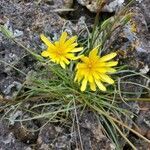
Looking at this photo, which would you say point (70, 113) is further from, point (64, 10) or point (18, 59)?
point (64, 10)

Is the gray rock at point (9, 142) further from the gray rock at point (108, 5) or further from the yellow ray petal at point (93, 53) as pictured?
the gray rock at point (108, 5)

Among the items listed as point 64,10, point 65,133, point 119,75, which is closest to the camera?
point 65,133

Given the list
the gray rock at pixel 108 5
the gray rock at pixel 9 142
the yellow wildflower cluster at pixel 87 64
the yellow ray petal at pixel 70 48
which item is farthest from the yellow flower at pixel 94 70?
the gray rock at pixel 108 5

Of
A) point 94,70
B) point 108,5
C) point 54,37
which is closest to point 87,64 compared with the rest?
point 94,70

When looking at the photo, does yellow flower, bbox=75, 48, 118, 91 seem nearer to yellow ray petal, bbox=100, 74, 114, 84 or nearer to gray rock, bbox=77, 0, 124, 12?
yellow ray petal, bbox=100, 74, 114, 84

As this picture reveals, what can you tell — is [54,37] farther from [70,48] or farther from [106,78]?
[106,78]

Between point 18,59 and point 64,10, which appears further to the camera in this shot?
point 64,10

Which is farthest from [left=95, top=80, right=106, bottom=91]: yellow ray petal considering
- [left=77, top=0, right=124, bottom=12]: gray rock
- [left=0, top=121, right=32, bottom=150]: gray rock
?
[left=77, top=0, right=124, bottom=12]: gray rock

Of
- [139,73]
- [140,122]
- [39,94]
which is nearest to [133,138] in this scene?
[140,122]
